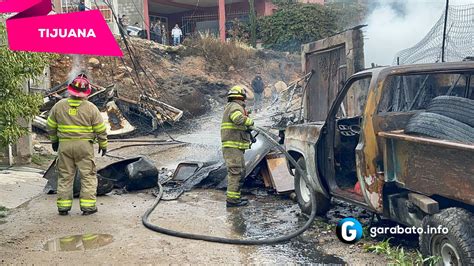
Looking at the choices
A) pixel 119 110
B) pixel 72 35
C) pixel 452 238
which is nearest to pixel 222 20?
pixel 119 110

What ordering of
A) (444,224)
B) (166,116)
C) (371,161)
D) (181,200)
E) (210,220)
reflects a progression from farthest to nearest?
(166,116) < (181,200) < (210,220) < (371,161) < (444,224)

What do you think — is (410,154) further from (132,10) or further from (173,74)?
(132,10)

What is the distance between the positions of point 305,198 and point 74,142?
2984 millimetres

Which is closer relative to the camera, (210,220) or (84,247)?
(84,247)

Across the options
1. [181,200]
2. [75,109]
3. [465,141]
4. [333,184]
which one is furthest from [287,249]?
[75,109]

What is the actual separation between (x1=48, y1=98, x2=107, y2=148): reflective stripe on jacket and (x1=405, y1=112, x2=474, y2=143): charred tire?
157 inches

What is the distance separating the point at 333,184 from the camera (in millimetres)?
5527

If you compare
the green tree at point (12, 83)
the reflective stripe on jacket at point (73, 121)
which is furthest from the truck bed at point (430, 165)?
the green tree at point (12, 83)

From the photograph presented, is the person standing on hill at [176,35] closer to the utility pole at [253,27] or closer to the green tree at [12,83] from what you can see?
the utility pole at [253,27]

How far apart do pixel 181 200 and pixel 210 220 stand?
51.0 inches

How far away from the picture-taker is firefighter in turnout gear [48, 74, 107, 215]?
633cm

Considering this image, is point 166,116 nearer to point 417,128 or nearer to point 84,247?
point 84,247

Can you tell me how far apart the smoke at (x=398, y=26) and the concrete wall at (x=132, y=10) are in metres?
12.3

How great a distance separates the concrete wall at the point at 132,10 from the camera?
90.1ft
